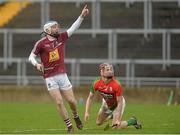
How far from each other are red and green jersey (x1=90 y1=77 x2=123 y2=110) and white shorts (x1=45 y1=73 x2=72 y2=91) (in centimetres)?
82

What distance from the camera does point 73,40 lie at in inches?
1809

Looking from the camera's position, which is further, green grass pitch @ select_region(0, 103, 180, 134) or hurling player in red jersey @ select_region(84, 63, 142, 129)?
hurling player in red jersey @ select_region(84, 63, 142, 129)

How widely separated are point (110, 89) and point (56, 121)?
439 centimetres

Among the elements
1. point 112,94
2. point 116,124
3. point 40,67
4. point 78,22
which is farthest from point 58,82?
point 116,124

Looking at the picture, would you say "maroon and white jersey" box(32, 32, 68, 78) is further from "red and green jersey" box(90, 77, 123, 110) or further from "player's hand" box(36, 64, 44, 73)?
"red and green jersey" box(90, 77, 123, 110)

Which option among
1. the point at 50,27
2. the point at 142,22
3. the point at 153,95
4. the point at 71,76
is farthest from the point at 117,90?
the point at 142,22

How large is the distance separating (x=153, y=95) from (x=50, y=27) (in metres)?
16.9

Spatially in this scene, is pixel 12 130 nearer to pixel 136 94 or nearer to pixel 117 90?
pixel 117 90

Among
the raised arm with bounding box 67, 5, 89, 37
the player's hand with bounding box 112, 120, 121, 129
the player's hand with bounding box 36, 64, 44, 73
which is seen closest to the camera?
the player's hand with bounding box 36, 64, 44, 73

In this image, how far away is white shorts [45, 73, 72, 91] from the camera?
799 inches

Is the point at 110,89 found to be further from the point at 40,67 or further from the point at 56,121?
the point at 56,121

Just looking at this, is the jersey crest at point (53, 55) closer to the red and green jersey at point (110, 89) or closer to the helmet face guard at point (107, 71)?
the helmet face guard at point (107, 71)

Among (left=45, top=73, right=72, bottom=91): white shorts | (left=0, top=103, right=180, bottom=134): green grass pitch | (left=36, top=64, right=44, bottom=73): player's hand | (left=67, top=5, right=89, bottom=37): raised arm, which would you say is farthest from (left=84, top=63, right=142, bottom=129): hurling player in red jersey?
(left=36, top=64, right=44, bottom=73): player's hand

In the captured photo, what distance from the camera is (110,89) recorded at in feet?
68.2
